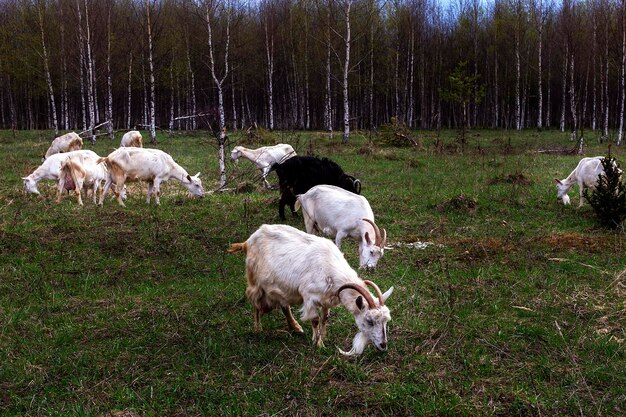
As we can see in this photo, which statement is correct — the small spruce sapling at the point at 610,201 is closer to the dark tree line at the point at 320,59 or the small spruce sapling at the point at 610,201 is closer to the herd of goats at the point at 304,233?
the herd of goats at the point at 304,233

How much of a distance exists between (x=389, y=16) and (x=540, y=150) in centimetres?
2579

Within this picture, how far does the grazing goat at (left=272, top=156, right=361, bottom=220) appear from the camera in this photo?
11.1 m

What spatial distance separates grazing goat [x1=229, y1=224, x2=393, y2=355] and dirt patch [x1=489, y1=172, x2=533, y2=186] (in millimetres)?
9578

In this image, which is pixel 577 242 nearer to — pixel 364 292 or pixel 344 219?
pixel 344 219

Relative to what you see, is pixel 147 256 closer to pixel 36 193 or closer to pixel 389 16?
pixel 36 193

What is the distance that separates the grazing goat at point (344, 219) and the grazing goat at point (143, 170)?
4471 mm

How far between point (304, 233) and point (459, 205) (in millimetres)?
6283

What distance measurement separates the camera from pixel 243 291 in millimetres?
6840

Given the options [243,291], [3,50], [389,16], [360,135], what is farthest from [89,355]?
[389,16]

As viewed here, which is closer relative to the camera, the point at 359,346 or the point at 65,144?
the point at 359,346

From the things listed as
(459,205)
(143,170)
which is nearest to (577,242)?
(459,205)

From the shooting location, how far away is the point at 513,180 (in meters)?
14.0

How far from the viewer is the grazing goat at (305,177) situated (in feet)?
36.6

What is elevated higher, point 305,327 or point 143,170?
point 143,170
